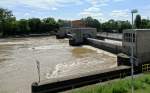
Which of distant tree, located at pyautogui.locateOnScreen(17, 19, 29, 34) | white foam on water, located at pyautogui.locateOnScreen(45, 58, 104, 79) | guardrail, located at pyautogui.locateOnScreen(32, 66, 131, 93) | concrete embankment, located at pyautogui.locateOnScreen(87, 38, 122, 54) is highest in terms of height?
distant tree, located at pyautogui.locateOnScreen(17, 19, 29, 34)

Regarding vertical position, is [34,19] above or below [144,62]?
above

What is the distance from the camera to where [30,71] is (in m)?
26.4

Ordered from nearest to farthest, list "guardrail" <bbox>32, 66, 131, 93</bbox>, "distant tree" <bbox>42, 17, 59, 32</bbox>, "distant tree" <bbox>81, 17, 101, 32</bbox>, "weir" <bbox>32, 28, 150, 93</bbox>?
"guardrail" <bbox>32, 66, 131, 93</bbox>, "weir" <bbox>32, 28, 150, 93</bbox>, "distant tree" <bbox>42, 17, 59, 32</bbox>, "distant tree" <bbox>81, 17, 101, 32</bbox>

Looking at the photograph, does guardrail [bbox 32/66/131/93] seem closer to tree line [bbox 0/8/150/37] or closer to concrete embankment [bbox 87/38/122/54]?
concrete embankment [bbox 87/38/122/54]

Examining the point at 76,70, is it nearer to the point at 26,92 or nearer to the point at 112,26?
the point at 26,92

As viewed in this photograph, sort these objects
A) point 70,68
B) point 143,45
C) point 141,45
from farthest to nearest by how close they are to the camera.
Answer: point 70,68 → point 143,45 → point 141,45

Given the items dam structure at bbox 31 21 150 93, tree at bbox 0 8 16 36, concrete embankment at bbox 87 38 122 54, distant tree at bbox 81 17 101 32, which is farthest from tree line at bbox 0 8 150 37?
dam structure at bbox 31 21 150 93

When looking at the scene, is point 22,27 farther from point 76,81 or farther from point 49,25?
point 76,81

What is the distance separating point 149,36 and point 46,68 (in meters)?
12.1

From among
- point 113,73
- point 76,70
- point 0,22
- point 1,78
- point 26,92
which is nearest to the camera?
point 26,92

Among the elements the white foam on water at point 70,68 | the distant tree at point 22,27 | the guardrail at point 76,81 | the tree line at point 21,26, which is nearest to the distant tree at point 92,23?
the tree line at point 21,26

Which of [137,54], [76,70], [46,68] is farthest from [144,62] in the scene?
[46,68]

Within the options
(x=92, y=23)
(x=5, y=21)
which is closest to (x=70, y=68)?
(x=5, y=21)

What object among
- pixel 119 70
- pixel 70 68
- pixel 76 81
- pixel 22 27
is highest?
pixel 22 27
